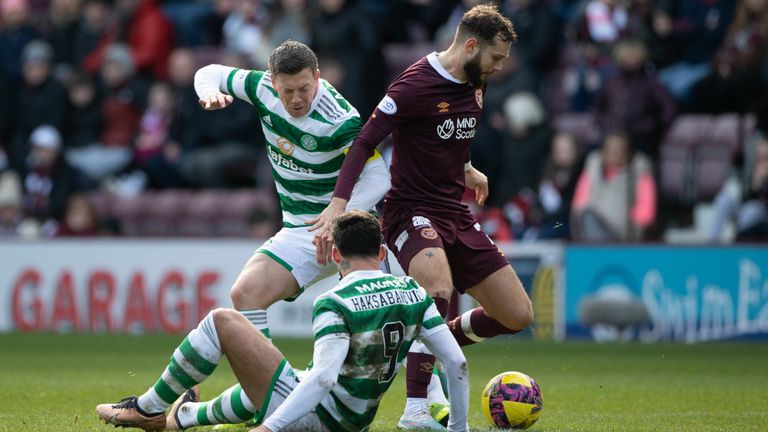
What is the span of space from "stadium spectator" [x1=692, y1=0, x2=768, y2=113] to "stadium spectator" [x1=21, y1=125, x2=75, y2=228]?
8654 millimetres

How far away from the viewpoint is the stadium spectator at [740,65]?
15.3 m

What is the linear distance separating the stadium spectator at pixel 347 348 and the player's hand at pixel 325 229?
2.69 feet

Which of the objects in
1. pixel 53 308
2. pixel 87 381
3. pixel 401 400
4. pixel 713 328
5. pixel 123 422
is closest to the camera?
pixel 123 422

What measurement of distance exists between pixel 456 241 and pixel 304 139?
1095 millimetres

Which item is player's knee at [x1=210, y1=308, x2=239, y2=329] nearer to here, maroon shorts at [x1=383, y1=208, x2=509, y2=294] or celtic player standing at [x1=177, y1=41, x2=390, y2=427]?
celtic player standing at [x1=177, y1=41, x2=390, y2=427]

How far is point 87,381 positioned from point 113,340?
4.72 meters

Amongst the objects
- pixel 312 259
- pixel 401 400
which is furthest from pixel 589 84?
pixel 312 259

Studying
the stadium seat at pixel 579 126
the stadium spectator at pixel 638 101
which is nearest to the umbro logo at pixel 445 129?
the stadium spectator at pixel 638 101

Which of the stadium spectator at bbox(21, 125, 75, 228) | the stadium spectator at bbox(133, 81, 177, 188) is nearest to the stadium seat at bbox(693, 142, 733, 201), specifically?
the stadium spectator at bbox(133, 81, 177, 188)

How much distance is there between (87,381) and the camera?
1036 cm

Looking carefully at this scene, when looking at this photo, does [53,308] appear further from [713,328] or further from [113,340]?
[713,328]

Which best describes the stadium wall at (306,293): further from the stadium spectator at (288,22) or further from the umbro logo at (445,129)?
the umbro logo at (445,129)

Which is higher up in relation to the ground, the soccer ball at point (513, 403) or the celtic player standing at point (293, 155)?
the celtic player standing at point (293, 155)

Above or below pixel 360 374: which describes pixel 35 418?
below
